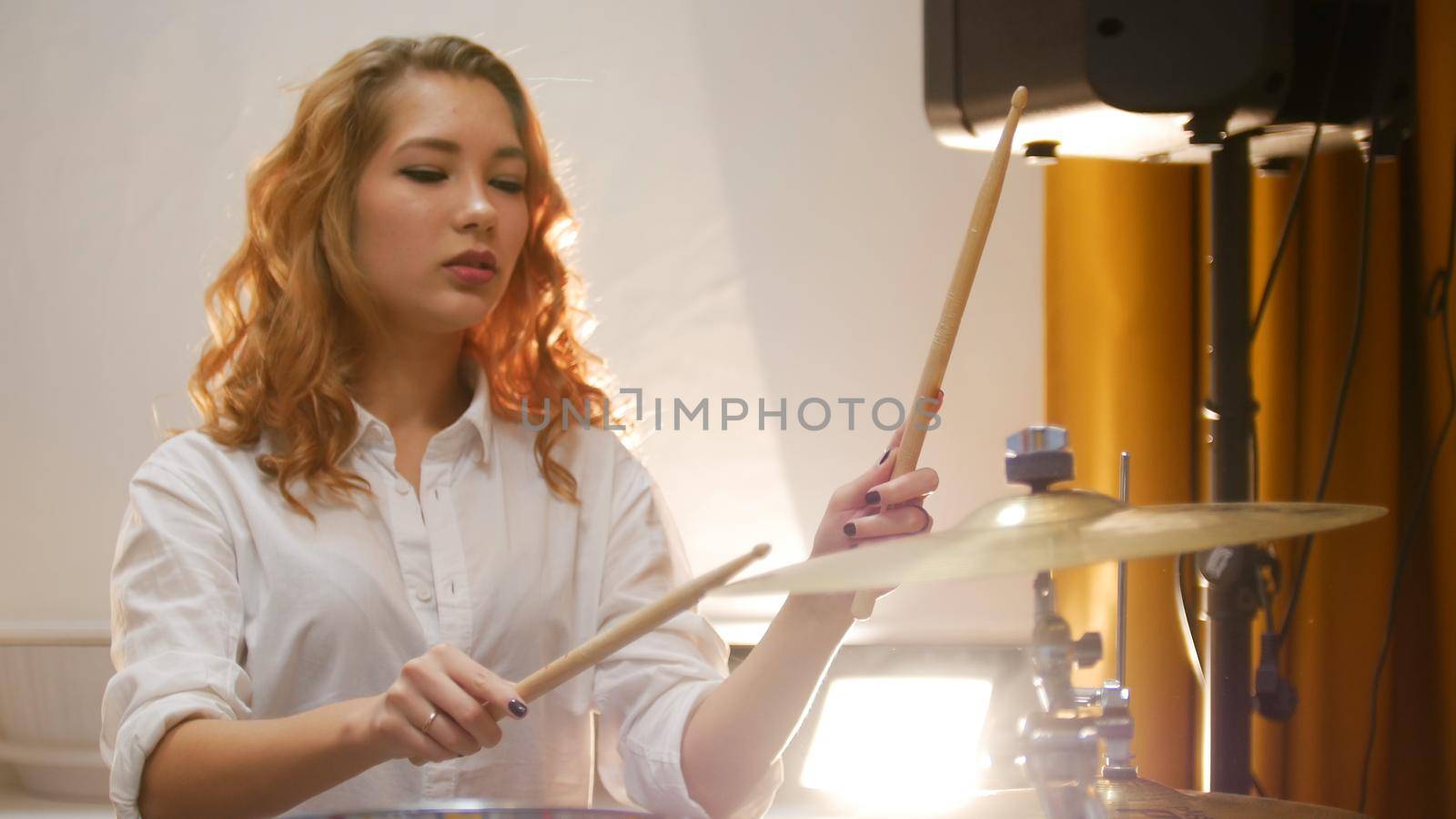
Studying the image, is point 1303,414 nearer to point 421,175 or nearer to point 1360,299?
point 1360,299

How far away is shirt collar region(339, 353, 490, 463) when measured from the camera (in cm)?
120

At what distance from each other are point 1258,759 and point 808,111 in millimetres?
909

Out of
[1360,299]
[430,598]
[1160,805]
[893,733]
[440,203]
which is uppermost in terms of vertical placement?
[440,203]

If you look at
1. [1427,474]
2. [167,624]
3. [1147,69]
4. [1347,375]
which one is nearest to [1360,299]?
[1347,375]

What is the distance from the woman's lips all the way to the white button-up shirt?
5.2 inches

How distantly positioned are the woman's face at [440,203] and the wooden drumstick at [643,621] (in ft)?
1.65

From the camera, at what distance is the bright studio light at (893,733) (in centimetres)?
158

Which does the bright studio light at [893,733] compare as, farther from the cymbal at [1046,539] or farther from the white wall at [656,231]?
the cymbal at [1046,539]

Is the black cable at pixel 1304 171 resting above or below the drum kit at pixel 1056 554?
above

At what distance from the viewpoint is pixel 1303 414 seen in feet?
4.66

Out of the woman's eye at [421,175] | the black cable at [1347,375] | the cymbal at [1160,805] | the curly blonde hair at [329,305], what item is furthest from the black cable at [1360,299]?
the woman's eye at [421,175]

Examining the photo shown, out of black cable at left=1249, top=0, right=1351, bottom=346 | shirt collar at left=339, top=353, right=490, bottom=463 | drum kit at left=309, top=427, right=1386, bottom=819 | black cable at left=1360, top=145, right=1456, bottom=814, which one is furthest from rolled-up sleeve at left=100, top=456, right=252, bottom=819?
black cable at left=1360, top=145, right=1456, bottom=814

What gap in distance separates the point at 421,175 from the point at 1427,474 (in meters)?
1.00

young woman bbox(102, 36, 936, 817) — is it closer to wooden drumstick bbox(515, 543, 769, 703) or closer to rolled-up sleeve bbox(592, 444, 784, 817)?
rolled-up sleeve bbox(592, 444, 784, 817)
